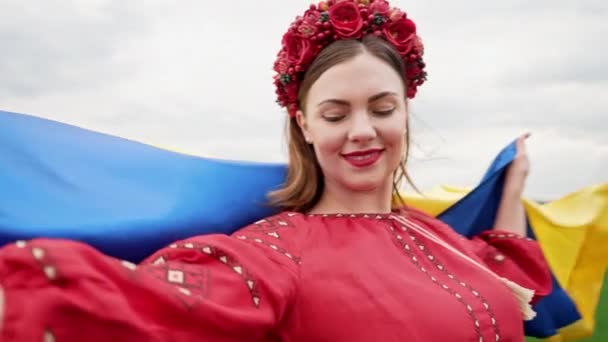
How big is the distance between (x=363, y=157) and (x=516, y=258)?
32.2 inches

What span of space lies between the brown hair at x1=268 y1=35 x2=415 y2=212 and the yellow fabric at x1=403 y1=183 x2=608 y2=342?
0.97m

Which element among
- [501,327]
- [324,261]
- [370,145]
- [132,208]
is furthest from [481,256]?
[132,208]

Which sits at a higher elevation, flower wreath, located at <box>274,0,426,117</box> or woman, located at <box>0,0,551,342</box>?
flower wreath, located at <box>274,0,426,117</box>

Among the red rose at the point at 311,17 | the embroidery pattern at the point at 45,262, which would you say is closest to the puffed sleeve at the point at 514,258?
the red rose at the point at 311,17

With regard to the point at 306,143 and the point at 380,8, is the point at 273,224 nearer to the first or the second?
the point at 306,143

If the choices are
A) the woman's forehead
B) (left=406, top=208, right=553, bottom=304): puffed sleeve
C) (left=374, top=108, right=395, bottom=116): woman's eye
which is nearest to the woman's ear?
the woman's forehead

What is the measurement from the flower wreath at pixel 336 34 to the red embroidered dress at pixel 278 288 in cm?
41

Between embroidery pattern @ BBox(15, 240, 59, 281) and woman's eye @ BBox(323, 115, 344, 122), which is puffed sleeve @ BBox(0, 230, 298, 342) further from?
woman's eye @ BBox(323, 115, 344, 122)

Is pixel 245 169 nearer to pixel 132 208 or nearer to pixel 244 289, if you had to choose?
pixel 132 208

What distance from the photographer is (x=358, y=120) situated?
1911 mm

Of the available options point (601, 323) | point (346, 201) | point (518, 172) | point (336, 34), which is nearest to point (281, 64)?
point (336, 34)

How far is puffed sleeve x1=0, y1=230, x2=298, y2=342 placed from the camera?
1.06 metres

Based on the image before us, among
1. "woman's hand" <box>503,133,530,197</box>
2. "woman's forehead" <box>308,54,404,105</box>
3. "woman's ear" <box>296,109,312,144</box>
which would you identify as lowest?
"woman's hand" <box>503,133,530,197</box>

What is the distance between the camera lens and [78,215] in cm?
181
